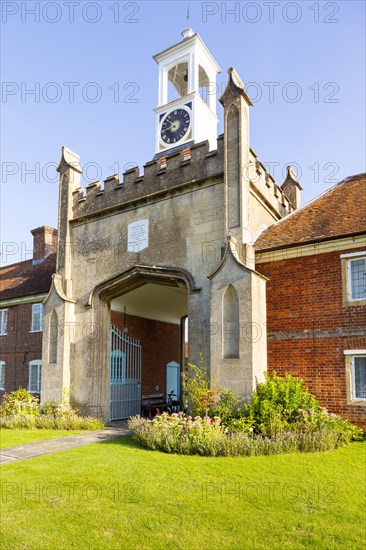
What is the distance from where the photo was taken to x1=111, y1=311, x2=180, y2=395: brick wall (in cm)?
1866

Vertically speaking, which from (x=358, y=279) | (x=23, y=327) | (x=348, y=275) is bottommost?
(x=23, y=327)

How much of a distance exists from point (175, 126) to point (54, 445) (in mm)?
17267

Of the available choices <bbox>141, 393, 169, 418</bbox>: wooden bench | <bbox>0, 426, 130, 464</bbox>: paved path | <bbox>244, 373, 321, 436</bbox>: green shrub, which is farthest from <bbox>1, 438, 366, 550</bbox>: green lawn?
<bbox>141, 393, 169, 418</bbox>: wooden bench

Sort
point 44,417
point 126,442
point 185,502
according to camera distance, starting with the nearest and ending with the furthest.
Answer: point 185,502, point 126,442, point 44,417

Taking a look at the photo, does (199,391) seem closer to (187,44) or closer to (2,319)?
(2,319)

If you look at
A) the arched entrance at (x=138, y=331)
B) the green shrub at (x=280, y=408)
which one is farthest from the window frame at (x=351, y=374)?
the arched entrance at (x=138, y=331)

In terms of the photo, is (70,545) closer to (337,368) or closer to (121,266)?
(337,368)

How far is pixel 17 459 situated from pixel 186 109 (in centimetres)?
1828

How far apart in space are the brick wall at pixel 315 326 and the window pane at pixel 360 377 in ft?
0.92

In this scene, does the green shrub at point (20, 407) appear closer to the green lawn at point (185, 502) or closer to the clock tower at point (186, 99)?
the green lawn at point (185, 502)

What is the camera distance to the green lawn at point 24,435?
1173cm

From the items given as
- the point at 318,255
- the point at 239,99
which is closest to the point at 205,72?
the point at 239,99

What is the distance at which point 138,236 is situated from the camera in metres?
14.7

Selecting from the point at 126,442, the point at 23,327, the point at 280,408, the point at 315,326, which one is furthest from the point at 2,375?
the point at 315,326
